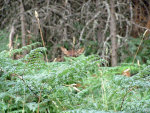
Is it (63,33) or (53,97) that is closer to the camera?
(53,97)

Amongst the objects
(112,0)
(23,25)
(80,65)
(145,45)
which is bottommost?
(145,45)

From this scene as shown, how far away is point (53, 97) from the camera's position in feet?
5.60

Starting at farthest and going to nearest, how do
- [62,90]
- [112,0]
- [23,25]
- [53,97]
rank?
[23,25], [112,0], [53,97], [62,90]

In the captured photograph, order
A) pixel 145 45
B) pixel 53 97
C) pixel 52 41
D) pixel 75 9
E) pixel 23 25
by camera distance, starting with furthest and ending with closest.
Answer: pixel 75 9, pixel 52 41, pixel 145 45, pixel 23 25, pixel 53 97

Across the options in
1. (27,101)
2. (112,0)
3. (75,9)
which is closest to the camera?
(27,101)

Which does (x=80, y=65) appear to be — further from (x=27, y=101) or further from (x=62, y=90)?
(x=27, y=101)

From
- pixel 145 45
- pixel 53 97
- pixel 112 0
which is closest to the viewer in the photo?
pixel 53 97

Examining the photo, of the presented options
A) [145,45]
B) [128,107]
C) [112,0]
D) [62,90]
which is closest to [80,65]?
[62,90]

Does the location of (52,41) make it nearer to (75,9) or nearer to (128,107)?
(75,9)

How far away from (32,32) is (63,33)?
1.07m

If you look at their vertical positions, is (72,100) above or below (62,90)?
below

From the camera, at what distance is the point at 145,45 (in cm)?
582

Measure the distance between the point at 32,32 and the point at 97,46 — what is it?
188 centimetres

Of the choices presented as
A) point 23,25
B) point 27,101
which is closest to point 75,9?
point 23,25
